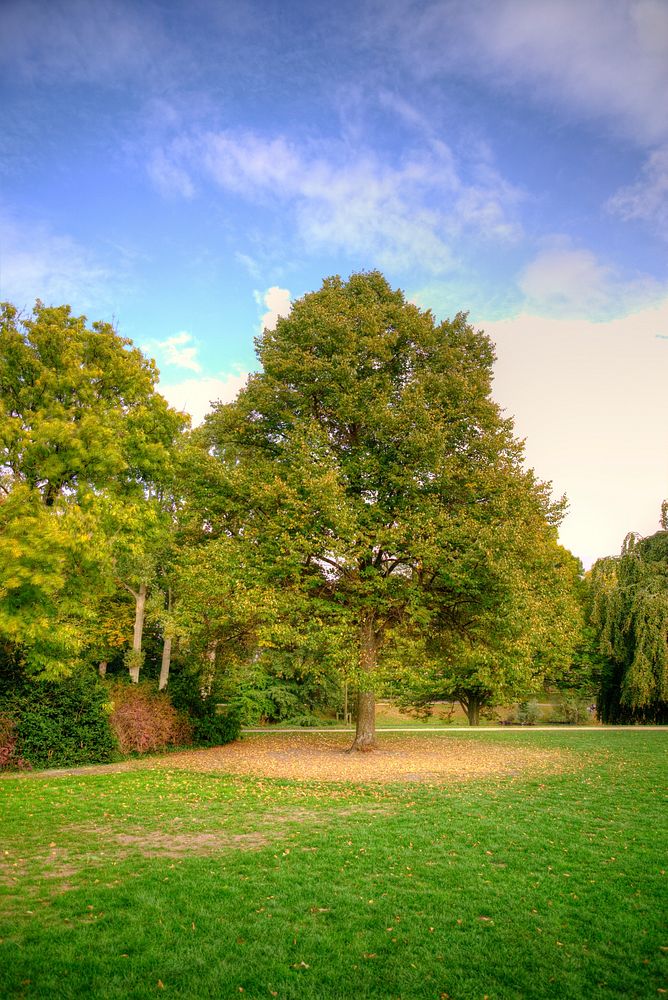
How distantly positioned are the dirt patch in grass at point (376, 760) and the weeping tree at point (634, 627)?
959 centimetres

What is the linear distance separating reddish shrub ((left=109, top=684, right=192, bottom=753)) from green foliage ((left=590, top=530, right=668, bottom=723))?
66.0 feet

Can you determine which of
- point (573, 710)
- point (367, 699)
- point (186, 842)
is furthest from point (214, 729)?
point (573, 710)

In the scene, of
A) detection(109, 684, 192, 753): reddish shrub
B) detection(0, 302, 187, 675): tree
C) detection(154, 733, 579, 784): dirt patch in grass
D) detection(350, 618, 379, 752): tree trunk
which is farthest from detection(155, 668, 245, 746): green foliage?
detection(350, 618, 379, 752): tree trunk

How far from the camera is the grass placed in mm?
3971

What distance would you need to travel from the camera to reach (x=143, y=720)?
1518 centimetres

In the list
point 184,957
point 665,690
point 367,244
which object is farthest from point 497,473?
point 665,690

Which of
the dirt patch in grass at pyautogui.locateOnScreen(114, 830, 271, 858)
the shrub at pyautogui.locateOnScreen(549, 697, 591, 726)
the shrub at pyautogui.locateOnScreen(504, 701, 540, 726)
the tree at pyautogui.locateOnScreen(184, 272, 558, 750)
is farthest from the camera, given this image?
the shrub at pyautogui.locateOnScreen(504, 701, 540, 726)

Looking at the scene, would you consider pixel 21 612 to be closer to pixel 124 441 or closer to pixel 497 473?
pixel 124 441

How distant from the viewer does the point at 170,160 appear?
14.6m

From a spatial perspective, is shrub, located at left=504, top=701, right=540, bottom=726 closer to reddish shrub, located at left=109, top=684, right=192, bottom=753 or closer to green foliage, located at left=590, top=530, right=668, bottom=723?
green foliage, located at left=590, top=530, right=668, bottom=723

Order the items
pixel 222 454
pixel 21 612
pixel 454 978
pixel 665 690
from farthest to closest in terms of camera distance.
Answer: pixel 665 690 → pixel 222 454 → pixel 21 612 → pixel 454 978

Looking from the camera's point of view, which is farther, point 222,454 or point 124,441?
point 222,454

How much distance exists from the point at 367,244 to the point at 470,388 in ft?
20.3

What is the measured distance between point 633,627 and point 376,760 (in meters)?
16.9
